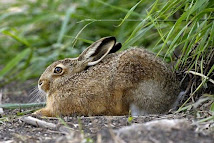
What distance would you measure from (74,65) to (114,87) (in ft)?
1.88

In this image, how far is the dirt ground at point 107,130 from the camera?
10.1 ft

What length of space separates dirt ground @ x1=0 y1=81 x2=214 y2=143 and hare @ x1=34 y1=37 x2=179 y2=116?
0.28 meters

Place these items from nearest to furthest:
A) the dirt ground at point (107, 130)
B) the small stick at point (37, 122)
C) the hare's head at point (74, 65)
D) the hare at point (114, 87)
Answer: the dirt ground at point (107, 130), the small stick at point (37, 122), the hare at point (114, 87), the hare's head at point (74, 65)

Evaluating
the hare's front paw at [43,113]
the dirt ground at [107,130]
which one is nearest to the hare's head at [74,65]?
the hare's front paw at [43,113]

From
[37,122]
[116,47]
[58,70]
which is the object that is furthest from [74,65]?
[37,122]

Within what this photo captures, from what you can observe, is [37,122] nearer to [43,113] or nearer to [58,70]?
[43,113]

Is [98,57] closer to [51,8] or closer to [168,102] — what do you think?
[168,102]

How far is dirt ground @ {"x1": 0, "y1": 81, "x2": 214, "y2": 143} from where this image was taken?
3.07 meters

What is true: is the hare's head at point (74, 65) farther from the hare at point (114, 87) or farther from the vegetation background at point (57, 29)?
the vegetation background at point (57, 29)

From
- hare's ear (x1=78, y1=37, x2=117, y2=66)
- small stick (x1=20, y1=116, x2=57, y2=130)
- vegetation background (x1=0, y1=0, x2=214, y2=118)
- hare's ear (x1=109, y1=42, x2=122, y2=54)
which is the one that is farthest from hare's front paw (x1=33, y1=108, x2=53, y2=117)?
vegetation background (x1=0, y1=0, x2=214, y2=118)

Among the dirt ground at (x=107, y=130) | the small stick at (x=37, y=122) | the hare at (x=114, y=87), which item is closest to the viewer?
the dirt ground at (x=107, y=130)

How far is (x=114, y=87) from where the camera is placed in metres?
4.39

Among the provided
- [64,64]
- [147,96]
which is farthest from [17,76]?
[147,96]

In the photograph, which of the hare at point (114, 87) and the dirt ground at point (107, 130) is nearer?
the dirt ground at point (107, 130)
